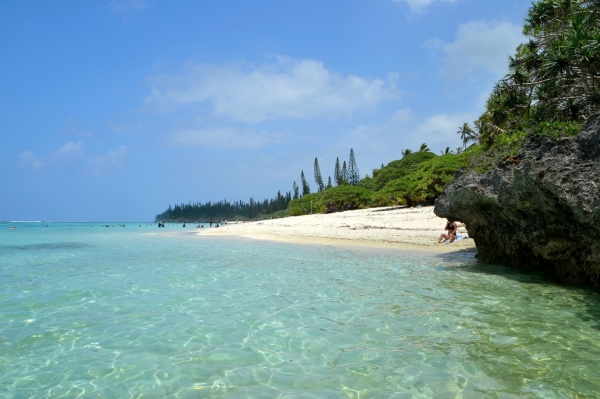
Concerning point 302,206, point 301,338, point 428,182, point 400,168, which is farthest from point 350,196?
point 301,338

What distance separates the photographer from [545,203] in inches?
342

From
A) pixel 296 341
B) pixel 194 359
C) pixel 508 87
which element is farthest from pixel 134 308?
pixel 508 87

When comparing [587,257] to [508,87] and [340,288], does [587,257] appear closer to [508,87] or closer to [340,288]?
[340,288]

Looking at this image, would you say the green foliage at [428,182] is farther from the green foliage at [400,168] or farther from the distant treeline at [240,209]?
the distant treeline at [240,209]

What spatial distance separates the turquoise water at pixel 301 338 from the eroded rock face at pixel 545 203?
0.86 meters

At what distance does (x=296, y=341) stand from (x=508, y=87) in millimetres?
16329

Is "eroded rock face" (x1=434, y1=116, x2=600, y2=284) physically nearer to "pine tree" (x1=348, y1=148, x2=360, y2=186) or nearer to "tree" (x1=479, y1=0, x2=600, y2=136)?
"tree" (x1=479, y1=0, x2=600, y2=136)

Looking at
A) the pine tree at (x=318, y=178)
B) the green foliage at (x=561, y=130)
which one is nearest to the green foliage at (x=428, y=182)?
the green foliage at (x=561, y=130)

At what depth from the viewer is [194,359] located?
4.74 meters

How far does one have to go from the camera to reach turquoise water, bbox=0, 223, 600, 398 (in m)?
4.02

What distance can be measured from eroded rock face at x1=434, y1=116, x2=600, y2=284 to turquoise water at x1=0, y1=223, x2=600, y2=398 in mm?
863

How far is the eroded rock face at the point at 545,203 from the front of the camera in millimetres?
7647

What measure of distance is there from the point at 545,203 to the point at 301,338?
6.72 metres

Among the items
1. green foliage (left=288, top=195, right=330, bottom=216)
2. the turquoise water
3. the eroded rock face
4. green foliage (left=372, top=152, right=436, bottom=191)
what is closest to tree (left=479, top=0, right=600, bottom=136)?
the eroded rock face
